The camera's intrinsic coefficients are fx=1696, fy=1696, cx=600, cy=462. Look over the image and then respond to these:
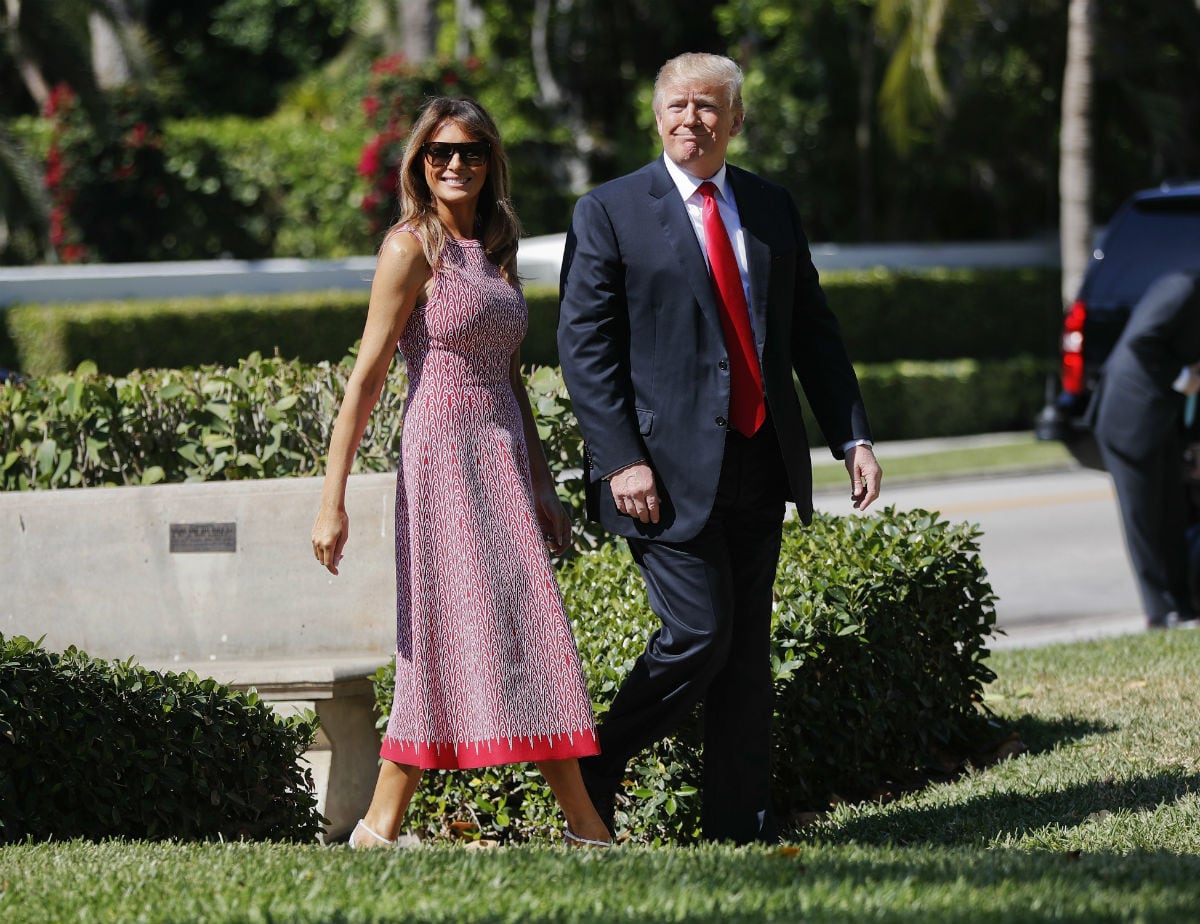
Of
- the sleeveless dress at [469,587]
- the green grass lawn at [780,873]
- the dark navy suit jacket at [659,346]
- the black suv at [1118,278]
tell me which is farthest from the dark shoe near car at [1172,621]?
the sleeveless dress at [469,587]

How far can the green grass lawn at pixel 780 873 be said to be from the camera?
10.8ft

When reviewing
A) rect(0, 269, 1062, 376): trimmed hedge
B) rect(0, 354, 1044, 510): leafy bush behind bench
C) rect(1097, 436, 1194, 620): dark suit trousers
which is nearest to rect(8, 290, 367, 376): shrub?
rect(0, 269, 1062, 376): trimmed hedge

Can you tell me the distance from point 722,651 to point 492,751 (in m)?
0.64

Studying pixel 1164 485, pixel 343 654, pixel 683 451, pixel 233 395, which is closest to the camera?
pixel 683 451

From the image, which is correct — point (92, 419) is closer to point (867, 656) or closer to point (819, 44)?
point (867, 656)

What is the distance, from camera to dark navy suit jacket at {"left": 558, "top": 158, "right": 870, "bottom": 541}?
13.9 feet

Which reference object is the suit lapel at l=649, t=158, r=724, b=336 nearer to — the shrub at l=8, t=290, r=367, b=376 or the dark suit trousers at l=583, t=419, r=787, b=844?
the dark suit trousers at l=583, t=419, r=787, b=844

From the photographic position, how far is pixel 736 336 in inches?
171

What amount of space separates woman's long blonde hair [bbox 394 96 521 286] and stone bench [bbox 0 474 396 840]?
1.51m

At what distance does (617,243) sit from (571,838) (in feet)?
5.12

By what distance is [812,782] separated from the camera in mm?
5305

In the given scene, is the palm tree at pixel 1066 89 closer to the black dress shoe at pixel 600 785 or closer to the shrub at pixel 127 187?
the shrub at pixel 127 187

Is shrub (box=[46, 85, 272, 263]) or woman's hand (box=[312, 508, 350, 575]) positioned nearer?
woman's hand (box=[312, 508, 350, 575])

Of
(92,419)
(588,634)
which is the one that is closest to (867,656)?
(588,634)
